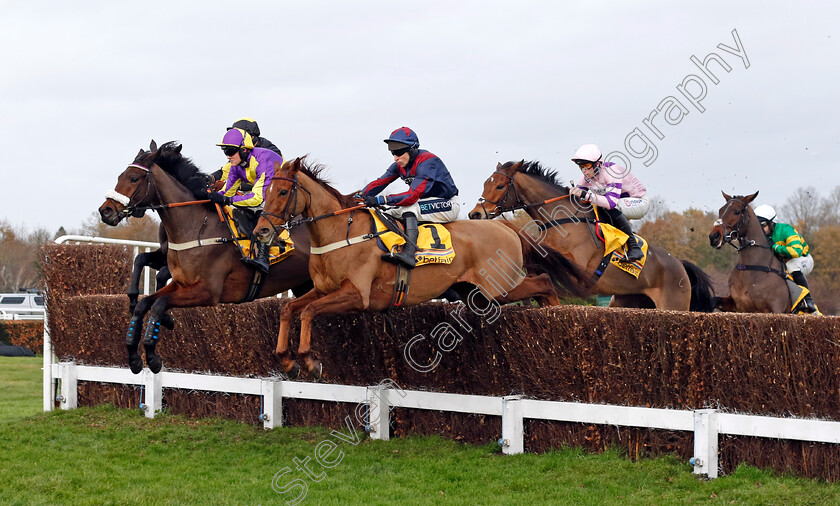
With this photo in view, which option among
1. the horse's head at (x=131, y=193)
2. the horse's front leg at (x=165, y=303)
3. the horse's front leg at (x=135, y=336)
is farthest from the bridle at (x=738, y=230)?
the horse's front leg at (x=135, y=336)

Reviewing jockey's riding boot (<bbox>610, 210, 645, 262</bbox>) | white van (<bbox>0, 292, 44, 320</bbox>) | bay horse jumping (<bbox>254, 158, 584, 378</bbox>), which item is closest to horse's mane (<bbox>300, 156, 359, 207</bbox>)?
bay horse jumping (<bbox>254, 158, 584, 378</bbox>)

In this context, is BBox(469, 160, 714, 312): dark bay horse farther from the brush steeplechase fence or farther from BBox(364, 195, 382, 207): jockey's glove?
BBox(364, 195, 382, 207): jockey's glove

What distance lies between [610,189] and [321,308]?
131 inches

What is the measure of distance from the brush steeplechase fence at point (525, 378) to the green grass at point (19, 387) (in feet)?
4.39

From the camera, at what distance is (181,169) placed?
725 centimetres

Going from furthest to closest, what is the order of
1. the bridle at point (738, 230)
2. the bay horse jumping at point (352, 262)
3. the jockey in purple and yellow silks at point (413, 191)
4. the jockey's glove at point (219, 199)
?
the bridle at point (738, 230), the jockey's glove at point (219, 199), the jockey in purple and yellow silks at point (413, 191), the bay horse jumping at point (352, 262)

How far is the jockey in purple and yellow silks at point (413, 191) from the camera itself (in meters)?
6.38

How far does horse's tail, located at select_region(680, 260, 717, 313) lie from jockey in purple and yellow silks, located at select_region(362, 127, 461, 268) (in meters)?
3.83

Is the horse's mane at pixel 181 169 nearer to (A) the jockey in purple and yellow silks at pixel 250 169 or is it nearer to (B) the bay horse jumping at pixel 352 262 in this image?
(A) the jockey in purple and yellow silks at pixel 250 169

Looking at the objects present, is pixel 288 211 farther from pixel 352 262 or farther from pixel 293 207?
pixel 352 262

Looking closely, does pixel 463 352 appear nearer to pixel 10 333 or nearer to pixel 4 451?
pixel 4 451

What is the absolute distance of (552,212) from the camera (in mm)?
8016

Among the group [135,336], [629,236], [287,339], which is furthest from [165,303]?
[629,236]

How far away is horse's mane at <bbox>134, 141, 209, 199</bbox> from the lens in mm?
7145
